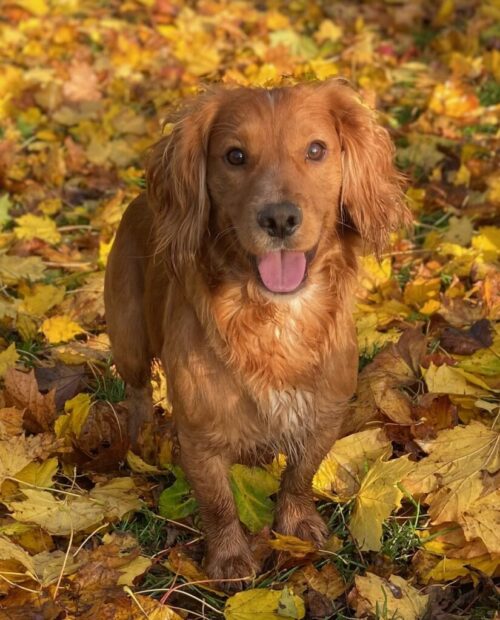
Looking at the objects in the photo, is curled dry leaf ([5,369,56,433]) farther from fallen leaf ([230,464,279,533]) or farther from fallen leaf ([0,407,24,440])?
fallen leaf ([230,464,279,533])

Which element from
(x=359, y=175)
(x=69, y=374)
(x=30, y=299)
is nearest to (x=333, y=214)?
(x=359, y=175)

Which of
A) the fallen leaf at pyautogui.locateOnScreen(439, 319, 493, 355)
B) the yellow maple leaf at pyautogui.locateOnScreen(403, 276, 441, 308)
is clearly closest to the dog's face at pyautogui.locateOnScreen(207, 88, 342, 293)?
the fallen leaf at pyautogui.locateOnScreen(439, 319, 493, 355)

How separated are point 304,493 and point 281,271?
909mm

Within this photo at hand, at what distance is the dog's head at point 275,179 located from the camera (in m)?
2.91

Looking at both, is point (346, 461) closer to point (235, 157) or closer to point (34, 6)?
point (235, 157)

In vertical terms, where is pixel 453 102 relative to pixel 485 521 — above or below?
above

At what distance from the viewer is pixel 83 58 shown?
26.3ft

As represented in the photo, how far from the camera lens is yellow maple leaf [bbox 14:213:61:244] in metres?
5.28

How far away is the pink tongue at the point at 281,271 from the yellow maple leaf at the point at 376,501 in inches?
27.5

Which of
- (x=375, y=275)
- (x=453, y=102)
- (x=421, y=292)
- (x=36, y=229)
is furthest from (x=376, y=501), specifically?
(x=453, y=102)

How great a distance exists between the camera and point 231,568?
10.8 ft

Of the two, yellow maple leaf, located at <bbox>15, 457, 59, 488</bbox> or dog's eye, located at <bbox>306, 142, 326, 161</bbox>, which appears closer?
dog's eye, located at <bbox>306, 142, 326, 161</bbox>

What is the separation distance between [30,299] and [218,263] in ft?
5.88

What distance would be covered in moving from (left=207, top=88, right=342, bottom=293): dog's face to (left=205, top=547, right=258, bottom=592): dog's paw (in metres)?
0.98
